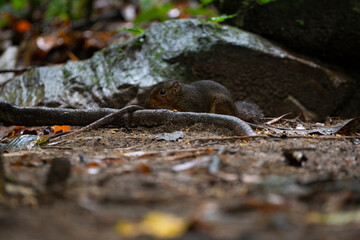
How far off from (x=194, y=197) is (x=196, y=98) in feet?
12.5

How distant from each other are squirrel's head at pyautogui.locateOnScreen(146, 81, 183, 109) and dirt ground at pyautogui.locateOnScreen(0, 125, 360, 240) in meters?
3.11

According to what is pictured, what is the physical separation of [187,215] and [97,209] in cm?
33

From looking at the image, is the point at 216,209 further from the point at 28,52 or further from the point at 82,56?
the point at 28,52

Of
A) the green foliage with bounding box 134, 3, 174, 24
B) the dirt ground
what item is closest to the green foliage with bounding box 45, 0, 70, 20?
the green foliage with bounding box 134, 3, 174, 24

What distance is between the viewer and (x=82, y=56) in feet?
28.2

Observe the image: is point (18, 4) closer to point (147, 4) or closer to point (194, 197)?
point (147, 4)

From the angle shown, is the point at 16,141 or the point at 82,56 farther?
the point at 82,56

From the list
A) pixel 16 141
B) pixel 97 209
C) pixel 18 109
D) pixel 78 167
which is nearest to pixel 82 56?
pixel 18 109

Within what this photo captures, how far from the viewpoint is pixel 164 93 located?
512cm

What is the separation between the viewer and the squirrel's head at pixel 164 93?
202 inches

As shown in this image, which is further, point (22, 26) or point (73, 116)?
point (22, 26)

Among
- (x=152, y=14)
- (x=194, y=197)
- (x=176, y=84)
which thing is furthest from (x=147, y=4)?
(x=194, y=197)

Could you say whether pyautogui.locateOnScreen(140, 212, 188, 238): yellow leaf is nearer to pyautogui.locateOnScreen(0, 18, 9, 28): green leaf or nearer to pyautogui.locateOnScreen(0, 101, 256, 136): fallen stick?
pyautogui.locateOnScreen(0, 101, 256, 136): fallen stick

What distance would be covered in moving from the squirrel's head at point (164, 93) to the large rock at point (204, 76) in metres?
0.30
